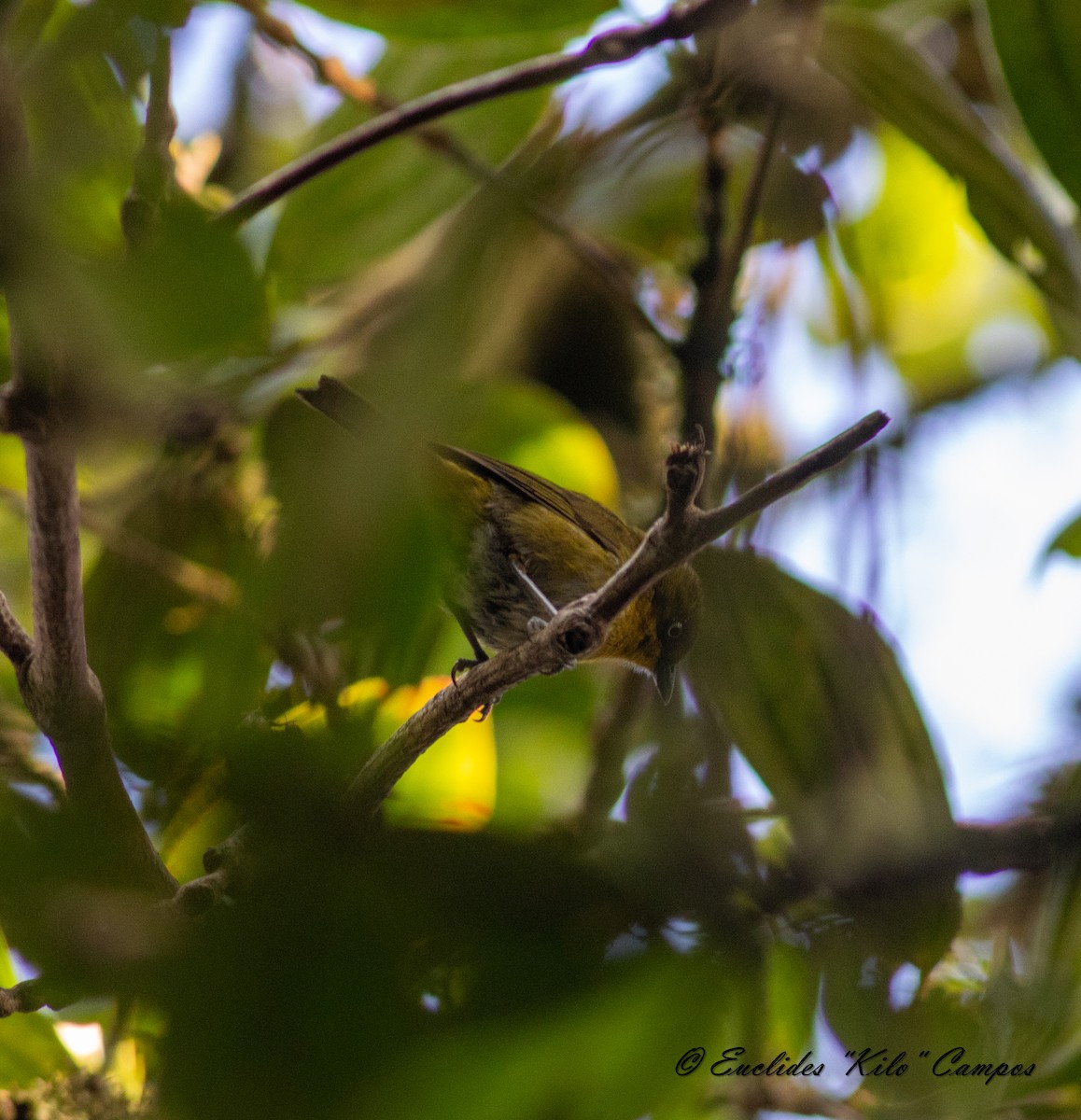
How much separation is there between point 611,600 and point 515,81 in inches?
45.1

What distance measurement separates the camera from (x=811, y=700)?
2205 millimetres

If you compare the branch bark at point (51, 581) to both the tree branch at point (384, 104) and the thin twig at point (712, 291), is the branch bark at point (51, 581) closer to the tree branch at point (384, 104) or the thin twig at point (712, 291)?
the tree branch at point (384, 104)

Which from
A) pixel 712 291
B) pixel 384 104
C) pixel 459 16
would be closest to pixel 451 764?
pixel 712 291

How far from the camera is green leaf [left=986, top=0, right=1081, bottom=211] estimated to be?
241 centimetres

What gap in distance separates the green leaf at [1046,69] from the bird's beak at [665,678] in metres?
1.45

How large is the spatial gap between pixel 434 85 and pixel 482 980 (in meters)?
3.02

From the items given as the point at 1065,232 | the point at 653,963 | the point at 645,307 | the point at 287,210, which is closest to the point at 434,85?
the point at 287,210

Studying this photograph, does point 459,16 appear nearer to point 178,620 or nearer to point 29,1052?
point 178,620

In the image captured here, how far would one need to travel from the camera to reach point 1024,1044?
1.71 metres

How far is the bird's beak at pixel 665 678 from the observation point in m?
2.79

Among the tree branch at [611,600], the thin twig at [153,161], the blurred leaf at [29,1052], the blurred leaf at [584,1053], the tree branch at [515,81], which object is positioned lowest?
the blurred leaf at [584,1053]

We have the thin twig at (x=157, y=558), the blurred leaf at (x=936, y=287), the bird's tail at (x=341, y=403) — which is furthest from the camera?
the blurred leaf at (x=936, y=287)

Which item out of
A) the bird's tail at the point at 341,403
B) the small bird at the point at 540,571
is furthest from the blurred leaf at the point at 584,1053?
the small bird at the point at 540,571

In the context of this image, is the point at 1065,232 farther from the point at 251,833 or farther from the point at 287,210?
the point at 251,833
